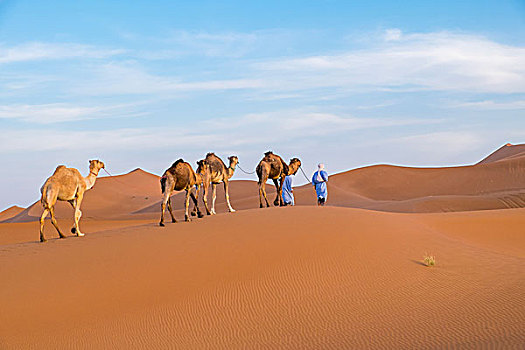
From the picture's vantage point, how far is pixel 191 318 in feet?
29.5

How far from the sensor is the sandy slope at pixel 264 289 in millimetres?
7938

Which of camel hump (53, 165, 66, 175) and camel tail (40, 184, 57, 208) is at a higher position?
camel hump (53, 165, 66, 175)

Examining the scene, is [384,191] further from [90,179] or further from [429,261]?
[429,261]

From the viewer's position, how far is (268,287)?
1007 centimetres

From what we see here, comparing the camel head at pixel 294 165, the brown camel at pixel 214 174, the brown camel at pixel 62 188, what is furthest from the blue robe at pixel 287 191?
the brown camel at pixel 62 188

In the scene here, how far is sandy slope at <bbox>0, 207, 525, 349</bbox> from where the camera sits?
313 inches

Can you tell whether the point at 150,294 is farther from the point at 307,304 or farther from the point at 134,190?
the point at 134,190

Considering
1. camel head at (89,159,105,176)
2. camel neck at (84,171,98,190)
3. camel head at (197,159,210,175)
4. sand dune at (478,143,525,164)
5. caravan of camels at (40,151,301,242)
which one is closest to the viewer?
caravan of camels at (40,151,301,242)

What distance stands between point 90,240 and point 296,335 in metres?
8.53

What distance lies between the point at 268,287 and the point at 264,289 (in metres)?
0.11

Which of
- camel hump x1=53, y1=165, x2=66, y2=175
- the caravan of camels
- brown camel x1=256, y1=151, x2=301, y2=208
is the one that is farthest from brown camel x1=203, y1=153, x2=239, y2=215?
camel hump x1=53, y1=165, x2=66, y2=175

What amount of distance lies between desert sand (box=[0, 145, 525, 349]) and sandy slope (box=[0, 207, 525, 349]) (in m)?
0.03

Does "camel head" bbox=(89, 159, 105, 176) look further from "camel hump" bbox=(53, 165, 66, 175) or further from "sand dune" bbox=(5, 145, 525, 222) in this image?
"sand dune" bbox=(5, 145, 525, 222)

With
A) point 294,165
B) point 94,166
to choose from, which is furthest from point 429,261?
point 294,165
